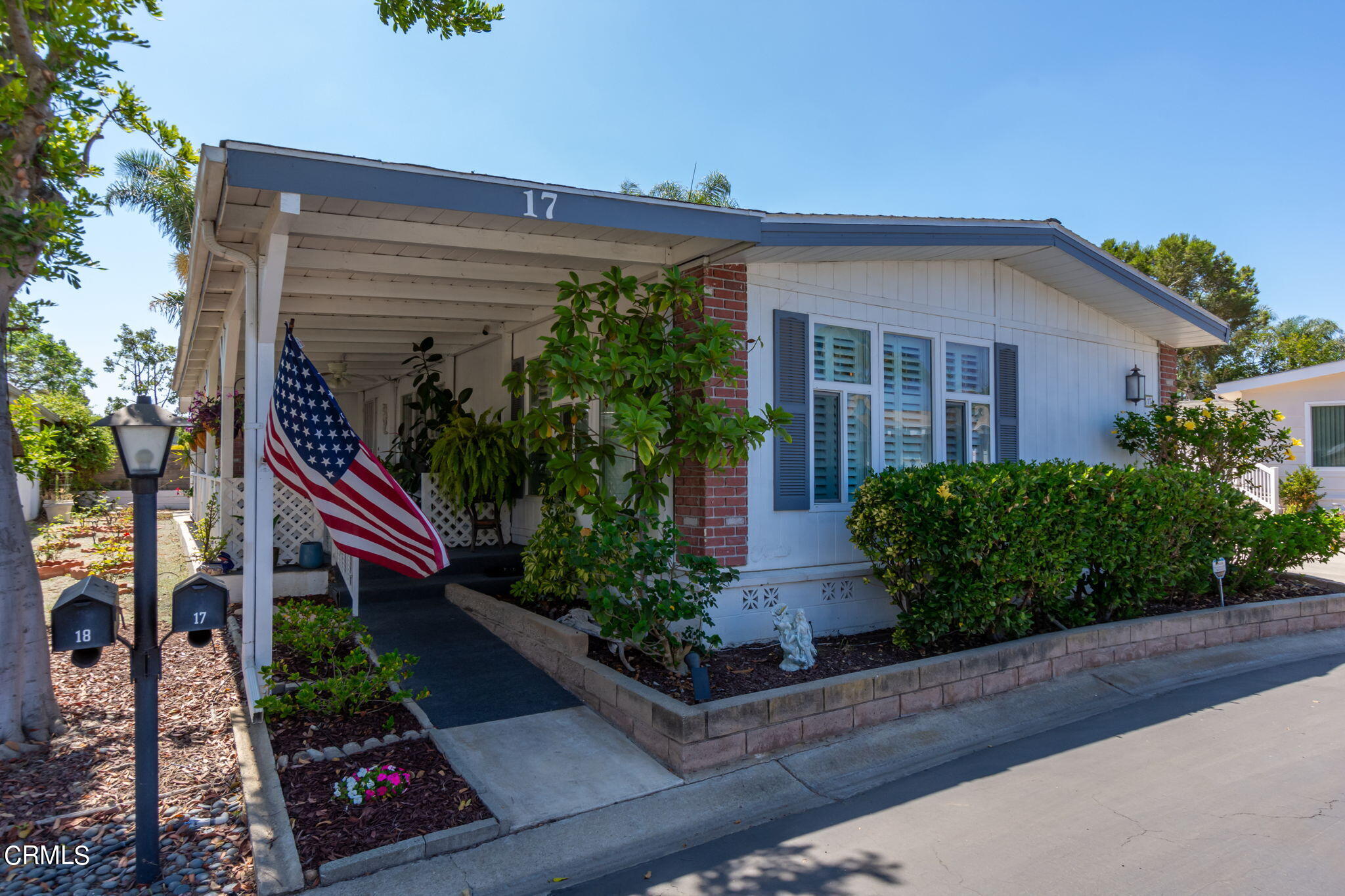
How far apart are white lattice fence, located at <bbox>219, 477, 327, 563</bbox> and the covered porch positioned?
2 centimetres

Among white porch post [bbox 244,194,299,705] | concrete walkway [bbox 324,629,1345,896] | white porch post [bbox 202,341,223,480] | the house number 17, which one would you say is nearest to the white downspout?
white porch post [bbox 244,194,299,705]

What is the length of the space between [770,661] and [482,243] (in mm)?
3486

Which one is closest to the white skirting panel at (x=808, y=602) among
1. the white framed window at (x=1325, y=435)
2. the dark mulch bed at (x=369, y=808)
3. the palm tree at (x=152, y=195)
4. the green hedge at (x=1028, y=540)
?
the green hedge at (x=1028, y=540)

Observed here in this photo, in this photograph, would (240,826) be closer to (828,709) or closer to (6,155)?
(828,709)

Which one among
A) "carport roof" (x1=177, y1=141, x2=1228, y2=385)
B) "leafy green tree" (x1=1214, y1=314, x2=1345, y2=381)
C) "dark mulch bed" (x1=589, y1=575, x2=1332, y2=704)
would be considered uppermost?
"leafy green tree" (x1=1214, y1=314, x2=1345, y2=381)

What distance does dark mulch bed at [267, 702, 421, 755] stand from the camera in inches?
167

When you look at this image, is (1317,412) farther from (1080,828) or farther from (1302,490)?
(1080,828)

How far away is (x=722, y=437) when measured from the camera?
5.16 meters

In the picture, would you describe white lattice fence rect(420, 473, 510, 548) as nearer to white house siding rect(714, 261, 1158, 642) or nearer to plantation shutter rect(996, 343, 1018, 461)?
white house siding rect(714, 261, 1158, 642)

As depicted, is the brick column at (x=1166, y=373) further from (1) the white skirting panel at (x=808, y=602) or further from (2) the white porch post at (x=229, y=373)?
(2) the white porch post at (x=229, y=373)

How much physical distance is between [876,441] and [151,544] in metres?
5.37

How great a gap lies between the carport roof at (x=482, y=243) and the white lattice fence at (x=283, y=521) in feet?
5.71

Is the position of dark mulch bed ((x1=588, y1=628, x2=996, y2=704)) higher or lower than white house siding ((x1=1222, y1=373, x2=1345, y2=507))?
lower

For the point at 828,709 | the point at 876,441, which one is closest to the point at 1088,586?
the point at 876,441
